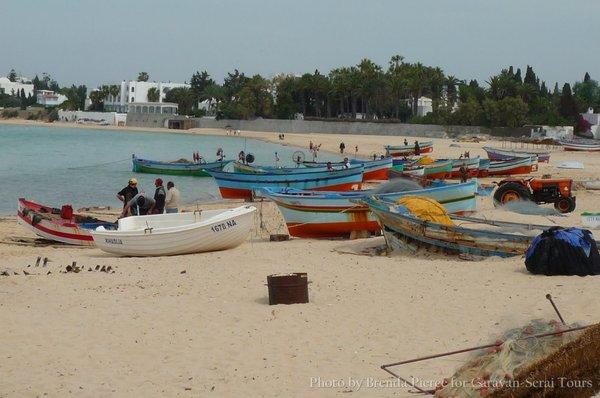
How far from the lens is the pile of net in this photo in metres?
6.53

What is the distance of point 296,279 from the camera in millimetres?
12289

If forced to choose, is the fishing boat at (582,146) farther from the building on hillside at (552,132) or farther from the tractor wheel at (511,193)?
the tractor wheel at (511,193)

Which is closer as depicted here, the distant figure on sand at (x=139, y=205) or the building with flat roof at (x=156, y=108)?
the distant figure on sand at (x=139, y=205)

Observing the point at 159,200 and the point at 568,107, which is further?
the point at 568,107

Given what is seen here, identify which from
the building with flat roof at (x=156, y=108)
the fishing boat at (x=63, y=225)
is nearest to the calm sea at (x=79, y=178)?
the fishing boat at (x=63, y=225)

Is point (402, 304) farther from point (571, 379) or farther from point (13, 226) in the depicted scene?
point (13, 226)

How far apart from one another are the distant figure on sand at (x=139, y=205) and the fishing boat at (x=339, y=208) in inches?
117

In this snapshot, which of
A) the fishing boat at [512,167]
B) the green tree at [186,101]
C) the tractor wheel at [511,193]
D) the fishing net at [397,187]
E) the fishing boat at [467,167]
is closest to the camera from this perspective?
the fishing net at [397,187]

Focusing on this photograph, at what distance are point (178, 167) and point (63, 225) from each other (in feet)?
108

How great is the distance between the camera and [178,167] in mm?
53344

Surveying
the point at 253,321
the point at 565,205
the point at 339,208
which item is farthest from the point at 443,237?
the point at 565,205

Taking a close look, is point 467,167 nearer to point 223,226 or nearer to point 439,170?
point 439,170

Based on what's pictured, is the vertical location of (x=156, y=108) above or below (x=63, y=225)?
above

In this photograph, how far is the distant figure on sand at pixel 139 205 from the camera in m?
20.1
